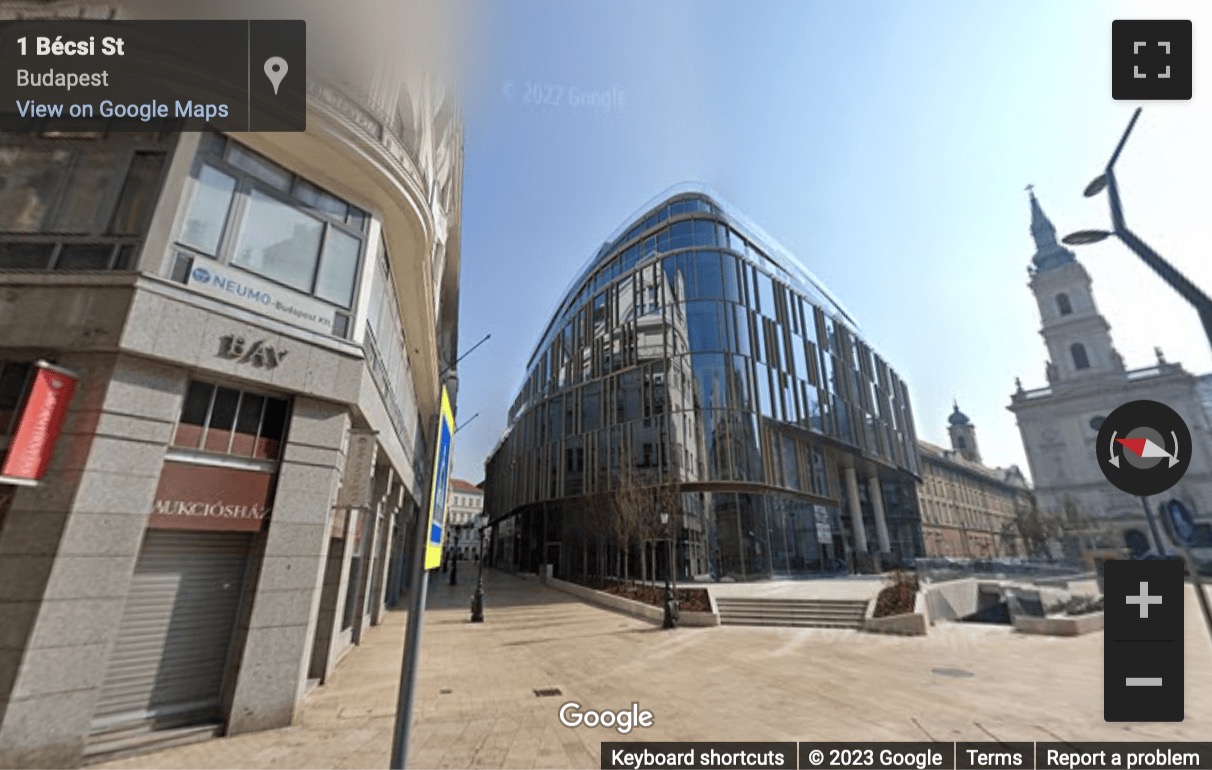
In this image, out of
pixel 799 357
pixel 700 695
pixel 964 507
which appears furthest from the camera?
pixel 964 507

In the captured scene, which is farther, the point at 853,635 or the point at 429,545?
the point at 853,635

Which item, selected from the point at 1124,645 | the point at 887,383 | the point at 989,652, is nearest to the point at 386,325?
the point at 1124,645

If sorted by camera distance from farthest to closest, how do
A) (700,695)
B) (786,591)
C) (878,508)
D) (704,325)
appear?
(878,508) → (704,325) → (786,591) → (700,695)

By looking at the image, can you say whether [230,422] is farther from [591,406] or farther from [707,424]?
[591,406]

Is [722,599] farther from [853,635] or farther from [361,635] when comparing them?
[361,635]

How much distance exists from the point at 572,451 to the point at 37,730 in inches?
1238

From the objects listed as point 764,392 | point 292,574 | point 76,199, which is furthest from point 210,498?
point 764,392

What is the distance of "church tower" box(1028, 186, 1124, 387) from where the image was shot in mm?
16281

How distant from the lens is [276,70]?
698 centimetres

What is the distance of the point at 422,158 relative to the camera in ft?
35.7

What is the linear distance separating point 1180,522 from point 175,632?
40.0 ft

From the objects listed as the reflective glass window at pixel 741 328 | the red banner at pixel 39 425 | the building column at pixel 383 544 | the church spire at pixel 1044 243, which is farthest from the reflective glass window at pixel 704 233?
the red banner at pixel 39 425

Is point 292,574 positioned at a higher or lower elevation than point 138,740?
higher

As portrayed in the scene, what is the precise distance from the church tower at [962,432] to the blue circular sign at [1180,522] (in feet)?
344
